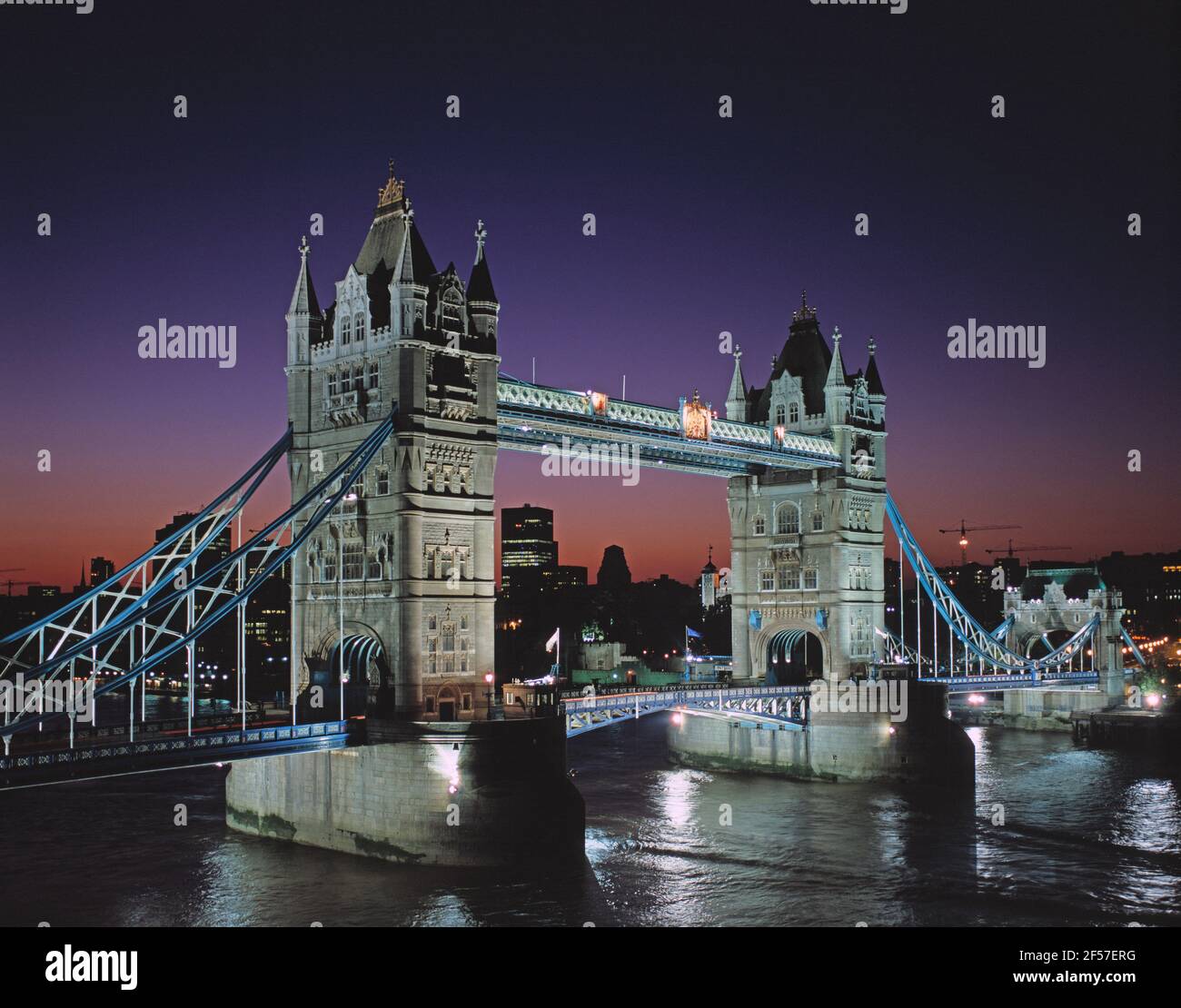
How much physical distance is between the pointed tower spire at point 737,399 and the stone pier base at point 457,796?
30.2m

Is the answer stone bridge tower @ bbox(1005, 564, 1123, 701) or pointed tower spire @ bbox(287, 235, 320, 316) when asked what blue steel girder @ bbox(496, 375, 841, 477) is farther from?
stone bridge tower @ bbox(1005, 564, 1123, 701)

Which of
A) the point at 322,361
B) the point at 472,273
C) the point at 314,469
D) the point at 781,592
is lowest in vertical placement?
the point at 781,592

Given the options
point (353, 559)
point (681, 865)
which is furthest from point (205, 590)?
point (681, 865)

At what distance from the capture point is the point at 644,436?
182 ft

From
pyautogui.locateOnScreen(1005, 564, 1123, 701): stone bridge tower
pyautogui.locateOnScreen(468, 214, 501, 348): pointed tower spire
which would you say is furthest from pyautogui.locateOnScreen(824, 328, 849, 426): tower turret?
pyautogui.locateOnScreen(1005, 564, 1123, 701): stone bridge tower

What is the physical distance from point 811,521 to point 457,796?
31856 millimetres

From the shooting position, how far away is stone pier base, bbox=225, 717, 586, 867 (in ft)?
132

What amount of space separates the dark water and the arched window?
1270cm

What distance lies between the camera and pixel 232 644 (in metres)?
183
